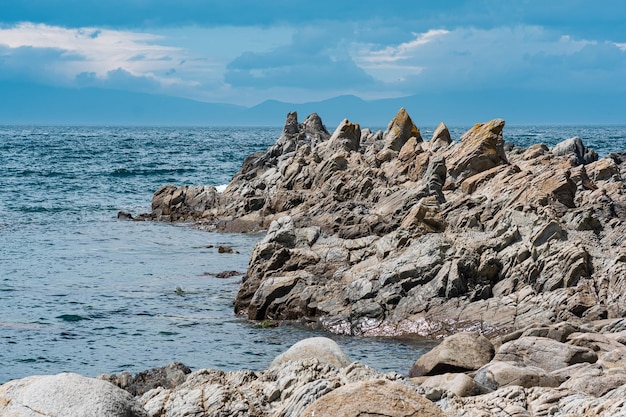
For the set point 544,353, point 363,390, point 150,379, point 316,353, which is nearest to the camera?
point 363,390

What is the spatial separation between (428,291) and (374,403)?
1602 cm

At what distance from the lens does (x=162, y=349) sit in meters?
23.7

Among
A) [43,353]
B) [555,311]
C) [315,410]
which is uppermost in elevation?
[315,410]

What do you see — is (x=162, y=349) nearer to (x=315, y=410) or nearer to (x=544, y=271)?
(x=544, y=271)

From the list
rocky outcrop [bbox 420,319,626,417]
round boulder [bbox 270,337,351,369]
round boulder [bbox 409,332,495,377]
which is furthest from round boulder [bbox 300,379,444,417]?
round boulder [bbox 409,332,495,377]

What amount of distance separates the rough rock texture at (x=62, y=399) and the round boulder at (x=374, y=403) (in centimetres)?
275

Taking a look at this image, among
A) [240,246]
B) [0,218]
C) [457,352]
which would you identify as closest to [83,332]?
[457,352]

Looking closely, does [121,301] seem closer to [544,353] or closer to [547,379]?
[544,353]

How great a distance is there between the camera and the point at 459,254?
26.2 metres

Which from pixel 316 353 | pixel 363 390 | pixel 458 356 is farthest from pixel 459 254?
pixel 363 390

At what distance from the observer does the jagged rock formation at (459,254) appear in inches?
962

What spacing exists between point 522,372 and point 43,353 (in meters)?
14.0

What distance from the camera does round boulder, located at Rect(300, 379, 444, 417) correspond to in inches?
384

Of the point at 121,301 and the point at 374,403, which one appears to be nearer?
the point at 374,403
